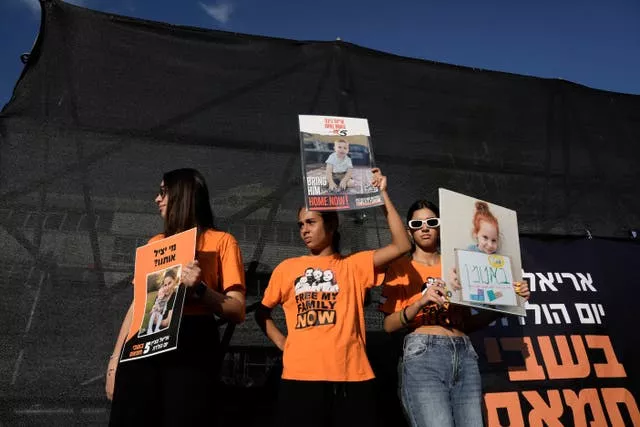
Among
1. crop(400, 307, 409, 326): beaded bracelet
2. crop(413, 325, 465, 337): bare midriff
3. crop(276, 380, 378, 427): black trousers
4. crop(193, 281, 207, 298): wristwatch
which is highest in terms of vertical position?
crop(193, 281, 207, 298): wristwatch

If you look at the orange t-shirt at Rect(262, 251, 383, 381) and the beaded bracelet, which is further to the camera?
the beaded bracelet

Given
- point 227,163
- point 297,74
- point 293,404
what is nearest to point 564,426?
point 293,404

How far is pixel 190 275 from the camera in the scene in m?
1.56

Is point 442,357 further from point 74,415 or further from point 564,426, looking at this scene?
point 74,415

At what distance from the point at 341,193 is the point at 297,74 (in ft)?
3.92

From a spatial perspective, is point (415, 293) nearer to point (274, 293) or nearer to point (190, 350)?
point (274, 293)

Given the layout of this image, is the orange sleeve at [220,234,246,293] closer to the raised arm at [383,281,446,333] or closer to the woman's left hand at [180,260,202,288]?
the woman's left hand at [180,260,202,288]

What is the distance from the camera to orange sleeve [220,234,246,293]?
1.77 meters

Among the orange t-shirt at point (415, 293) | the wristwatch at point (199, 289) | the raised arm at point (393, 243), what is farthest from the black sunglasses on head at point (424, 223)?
the wristwatch at point (199, 289)

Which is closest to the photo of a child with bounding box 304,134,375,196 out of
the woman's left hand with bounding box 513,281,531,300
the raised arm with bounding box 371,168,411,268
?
the raised arm with bounding box 371,168,411,268

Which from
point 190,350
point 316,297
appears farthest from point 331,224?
point 190,350

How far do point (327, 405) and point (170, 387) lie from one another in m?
0.56

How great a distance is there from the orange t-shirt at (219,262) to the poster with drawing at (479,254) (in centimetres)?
82

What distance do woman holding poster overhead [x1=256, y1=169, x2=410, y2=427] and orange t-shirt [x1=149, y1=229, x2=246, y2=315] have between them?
297 millimetres
